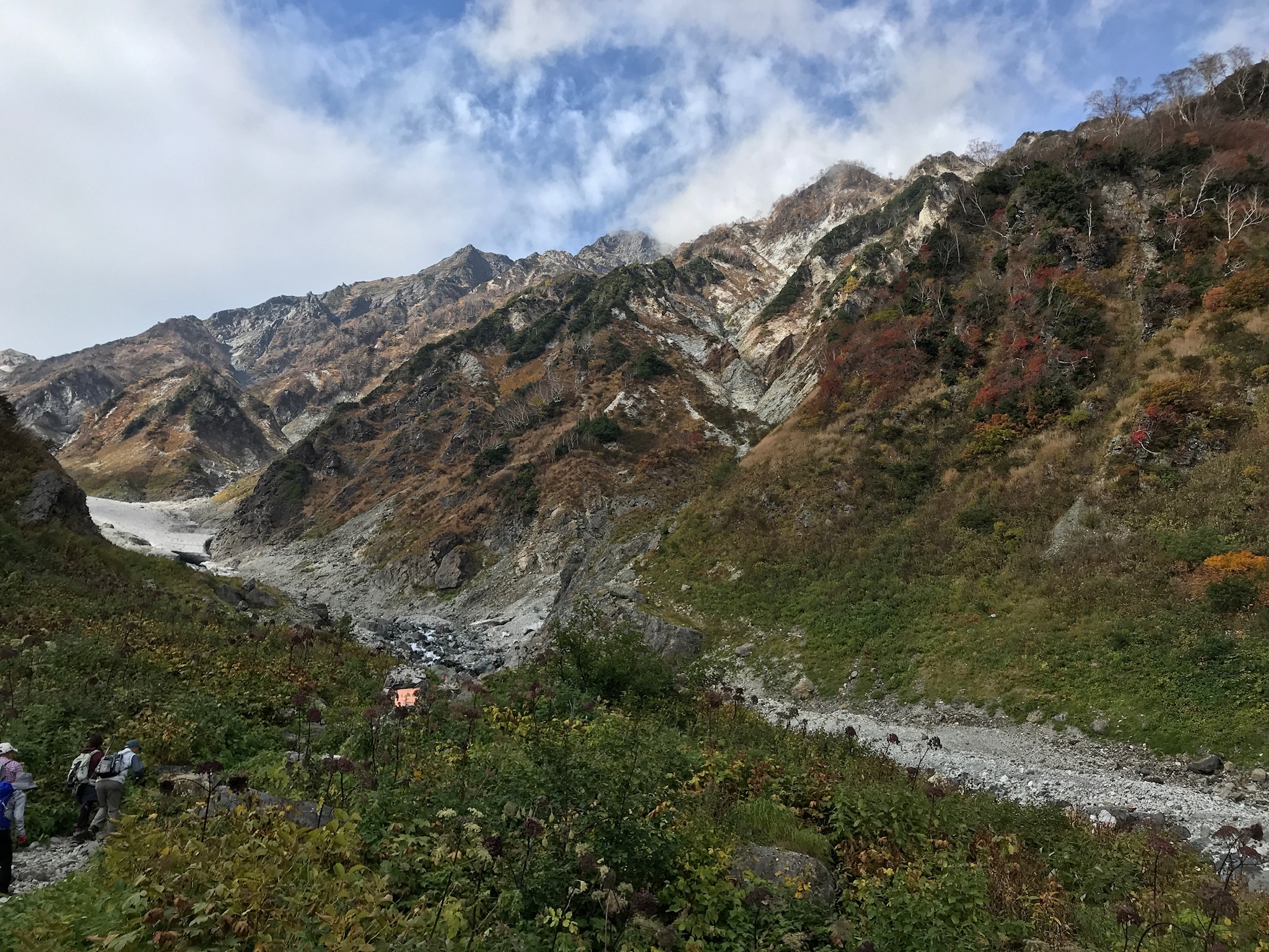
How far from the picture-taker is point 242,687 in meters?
13.1

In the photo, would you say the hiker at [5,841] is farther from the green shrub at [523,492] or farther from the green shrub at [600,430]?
the green shrub at [600,430]

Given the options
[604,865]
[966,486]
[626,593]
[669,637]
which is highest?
[966,486]

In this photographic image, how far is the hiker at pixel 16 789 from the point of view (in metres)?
7.14

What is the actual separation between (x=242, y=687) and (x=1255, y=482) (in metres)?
29.0

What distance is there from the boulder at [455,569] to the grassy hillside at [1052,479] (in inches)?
782

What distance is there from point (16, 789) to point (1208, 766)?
20.5 m

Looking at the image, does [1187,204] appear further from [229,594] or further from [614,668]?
[229,594]

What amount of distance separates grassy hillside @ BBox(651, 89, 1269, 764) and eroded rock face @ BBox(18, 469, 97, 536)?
26542 millimetres

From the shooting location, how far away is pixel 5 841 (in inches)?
268

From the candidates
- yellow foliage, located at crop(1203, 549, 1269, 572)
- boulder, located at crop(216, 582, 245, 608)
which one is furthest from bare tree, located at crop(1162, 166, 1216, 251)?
boulder, located at crop(216, 582, 245, 608)

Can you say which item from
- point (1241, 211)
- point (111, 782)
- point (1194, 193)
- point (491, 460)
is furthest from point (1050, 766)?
point (491, 460)

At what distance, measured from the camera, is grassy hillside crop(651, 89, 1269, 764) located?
53.6ft

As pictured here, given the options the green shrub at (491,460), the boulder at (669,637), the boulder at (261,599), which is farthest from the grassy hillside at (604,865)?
the green shrub at (491,460)

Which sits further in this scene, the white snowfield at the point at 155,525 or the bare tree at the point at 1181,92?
the white snowfield at the point at 155,525
